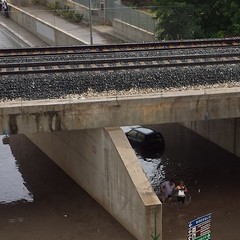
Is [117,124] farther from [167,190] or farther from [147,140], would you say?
[147,140]

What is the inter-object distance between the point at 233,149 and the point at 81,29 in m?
20.6

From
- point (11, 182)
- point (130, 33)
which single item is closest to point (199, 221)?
point (11, 182)

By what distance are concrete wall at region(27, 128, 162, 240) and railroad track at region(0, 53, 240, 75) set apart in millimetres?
2330

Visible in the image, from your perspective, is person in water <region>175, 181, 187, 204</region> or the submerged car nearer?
person in water <region>175, 181, 187, 204</region>

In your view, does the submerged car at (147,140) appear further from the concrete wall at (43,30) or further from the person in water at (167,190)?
the concrete wall at (43,30)

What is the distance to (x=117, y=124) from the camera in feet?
57.6

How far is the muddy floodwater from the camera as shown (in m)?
17.0

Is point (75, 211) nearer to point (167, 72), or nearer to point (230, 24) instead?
point (167, 72)

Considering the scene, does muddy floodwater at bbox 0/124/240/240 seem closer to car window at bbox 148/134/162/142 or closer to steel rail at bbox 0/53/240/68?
car window at bbox 148/134/162/142

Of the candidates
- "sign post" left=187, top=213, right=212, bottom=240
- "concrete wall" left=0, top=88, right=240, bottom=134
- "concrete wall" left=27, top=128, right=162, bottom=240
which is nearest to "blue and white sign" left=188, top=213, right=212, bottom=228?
"sign post" left=187, top=213, right=212, bottom=240

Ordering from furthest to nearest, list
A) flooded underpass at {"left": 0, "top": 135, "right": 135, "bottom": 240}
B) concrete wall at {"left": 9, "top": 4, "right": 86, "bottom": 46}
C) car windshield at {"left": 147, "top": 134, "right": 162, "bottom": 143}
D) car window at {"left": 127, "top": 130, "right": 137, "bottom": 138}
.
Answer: concrete wall at {"left": 9, "top": 4, "right": 86, "bottom": 46} < car window at {"left": 127, "top": 130, "right": 137, "bottom": 138} < car windshield at {"left": 147, "top": 134, "right": 162, "bottom": 143} < flooded underpass at {"left": 0, "top": 135, "right": 135, "bottom": 240}

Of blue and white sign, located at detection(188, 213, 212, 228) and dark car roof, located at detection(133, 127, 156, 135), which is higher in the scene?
blue and white sign, located at detection(188, 213, 212, 228)

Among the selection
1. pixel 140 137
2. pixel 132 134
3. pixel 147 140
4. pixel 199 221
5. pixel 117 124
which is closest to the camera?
pixel 199 221

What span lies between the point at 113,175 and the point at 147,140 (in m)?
6.28
